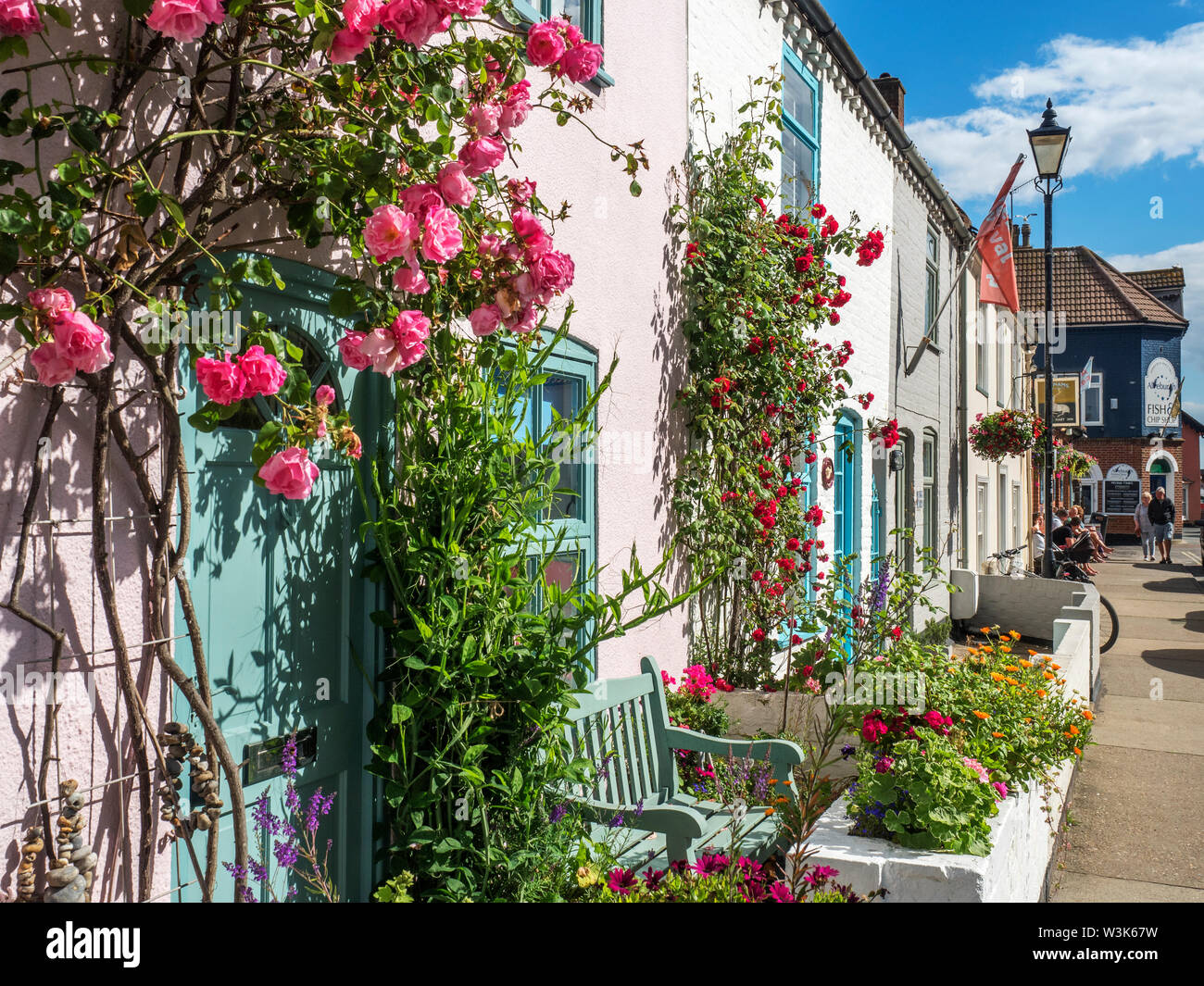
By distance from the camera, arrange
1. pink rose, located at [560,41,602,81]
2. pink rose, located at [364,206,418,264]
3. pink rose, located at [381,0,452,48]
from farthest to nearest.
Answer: pink rose, located at [560,41,602,81] → pink rose, located at [364,206,418,264] → pink rose, located at [381,0,452,48]

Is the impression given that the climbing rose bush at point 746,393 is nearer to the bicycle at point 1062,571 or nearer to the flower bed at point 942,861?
the flower bed at point 942,861

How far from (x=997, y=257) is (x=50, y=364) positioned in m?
13.8

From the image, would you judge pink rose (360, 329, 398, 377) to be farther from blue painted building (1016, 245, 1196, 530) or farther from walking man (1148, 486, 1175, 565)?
blue painted building (1016, 245, 1196, 530)

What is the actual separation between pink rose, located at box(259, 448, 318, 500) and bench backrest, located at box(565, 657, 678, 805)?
5.81ft

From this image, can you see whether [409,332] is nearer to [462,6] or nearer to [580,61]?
[462,6]

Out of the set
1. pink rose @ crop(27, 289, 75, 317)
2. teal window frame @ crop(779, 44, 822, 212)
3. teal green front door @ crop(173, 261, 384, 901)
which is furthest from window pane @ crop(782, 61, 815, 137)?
pink rose @ crop(27, 289, 75, 317)

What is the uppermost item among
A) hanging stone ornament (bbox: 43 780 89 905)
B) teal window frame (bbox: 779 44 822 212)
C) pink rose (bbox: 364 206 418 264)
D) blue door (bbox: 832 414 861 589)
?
teal window frame (bbox: 779 44 822 212)

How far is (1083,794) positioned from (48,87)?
695 cm

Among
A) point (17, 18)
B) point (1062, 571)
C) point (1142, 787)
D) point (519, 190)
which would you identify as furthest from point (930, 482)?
point (17, 18)

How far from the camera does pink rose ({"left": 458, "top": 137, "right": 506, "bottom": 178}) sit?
2666 millimetres

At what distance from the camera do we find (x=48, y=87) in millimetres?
2131
